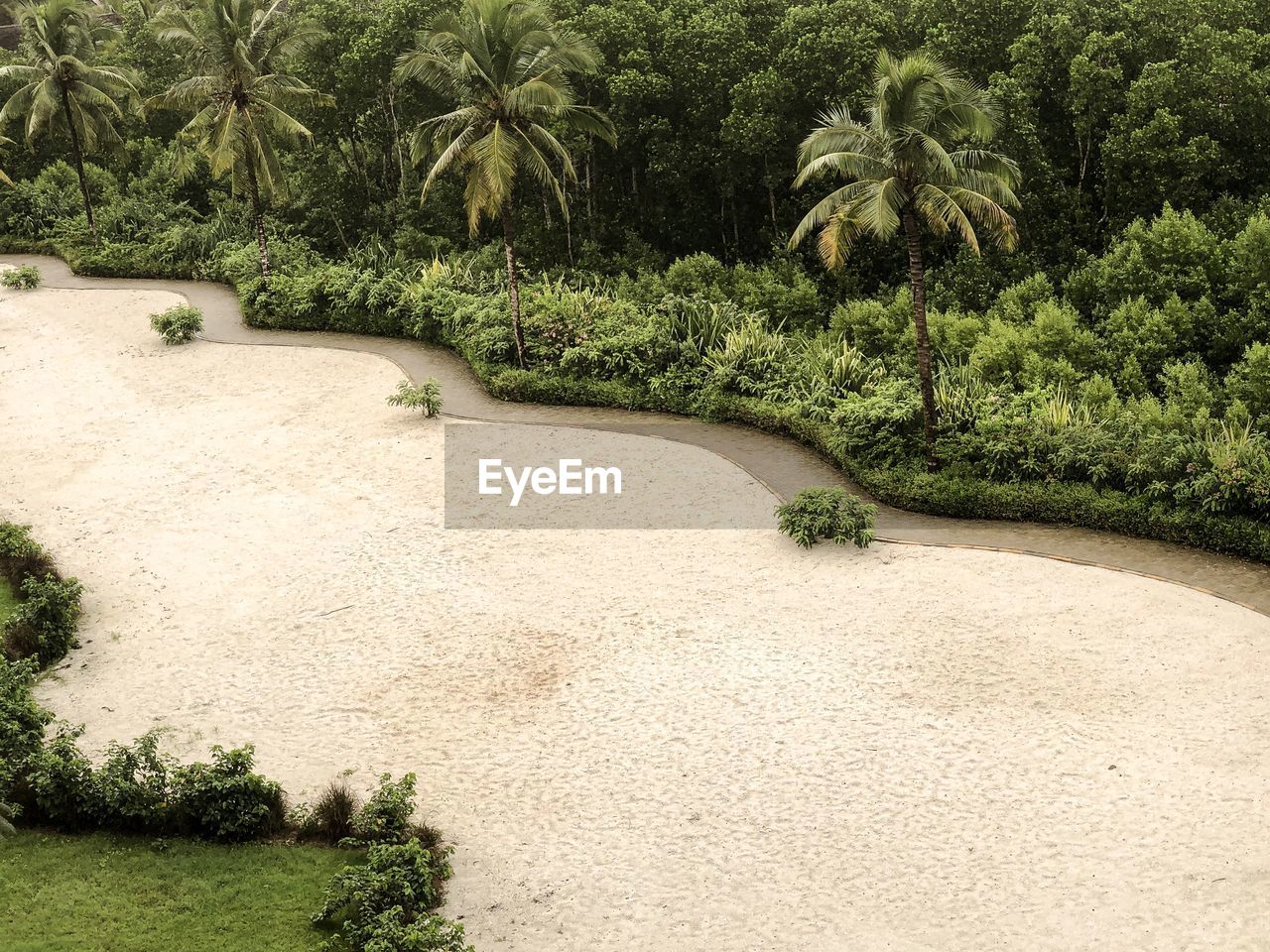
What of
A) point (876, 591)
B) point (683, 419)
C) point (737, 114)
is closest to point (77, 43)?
point (737, 114)

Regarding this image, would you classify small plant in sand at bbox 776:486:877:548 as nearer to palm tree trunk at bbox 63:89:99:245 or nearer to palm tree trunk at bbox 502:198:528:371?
palm tree trunk at bbox 502:198:528:371

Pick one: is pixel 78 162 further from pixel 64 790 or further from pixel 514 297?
pixel 64 790

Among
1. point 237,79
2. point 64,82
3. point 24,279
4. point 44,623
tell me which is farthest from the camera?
point 64,82

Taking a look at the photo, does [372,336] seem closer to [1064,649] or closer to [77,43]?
[77,43]

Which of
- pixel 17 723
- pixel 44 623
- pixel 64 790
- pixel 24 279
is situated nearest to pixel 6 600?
pixel 44 623

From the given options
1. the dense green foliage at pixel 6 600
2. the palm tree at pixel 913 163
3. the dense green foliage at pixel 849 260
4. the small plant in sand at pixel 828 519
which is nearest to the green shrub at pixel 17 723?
the dense green foliage at pixel 6 600
